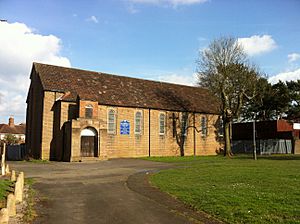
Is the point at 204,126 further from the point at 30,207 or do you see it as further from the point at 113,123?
the point at 30,207

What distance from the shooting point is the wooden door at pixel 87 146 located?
107 ft

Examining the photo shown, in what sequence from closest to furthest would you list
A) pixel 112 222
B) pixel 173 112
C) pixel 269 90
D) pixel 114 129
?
pixel 112 222
pixel 114 129
pixel 173 112
pixel 269 90

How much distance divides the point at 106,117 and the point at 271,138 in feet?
108

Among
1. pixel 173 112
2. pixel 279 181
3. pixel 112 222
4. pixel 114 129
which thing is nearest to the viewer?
pixel 112 222

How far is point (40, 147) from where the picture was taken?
34.6 meters

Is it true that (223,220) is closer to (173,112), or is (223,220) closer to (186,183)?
(186,183)

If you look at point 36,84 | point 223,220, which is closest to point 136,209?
point 223,220

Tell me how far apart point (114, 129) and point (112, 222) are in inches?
1137

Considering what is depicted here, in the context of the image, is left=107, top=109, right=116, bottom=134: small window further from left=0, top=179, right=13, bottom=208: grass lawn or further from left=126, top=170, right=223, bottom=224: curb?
left=0, top=179, right=13, bottom=208: grass lawn

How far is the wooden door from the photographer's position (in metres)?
32.5

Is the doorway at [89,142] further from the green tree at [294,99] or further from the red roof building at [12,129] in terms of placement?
the red roof building at [12,129]

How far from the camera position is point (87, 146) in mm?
32688

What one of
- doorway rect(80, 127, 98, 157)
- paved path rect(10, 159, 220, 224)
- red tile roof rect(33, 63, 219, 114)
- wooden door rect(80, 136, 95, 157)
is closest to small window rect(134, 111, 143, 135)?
red tile roof rect(33, 63, 219, 114)

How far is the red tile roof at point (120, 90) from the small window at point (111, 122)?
3.58 ft
